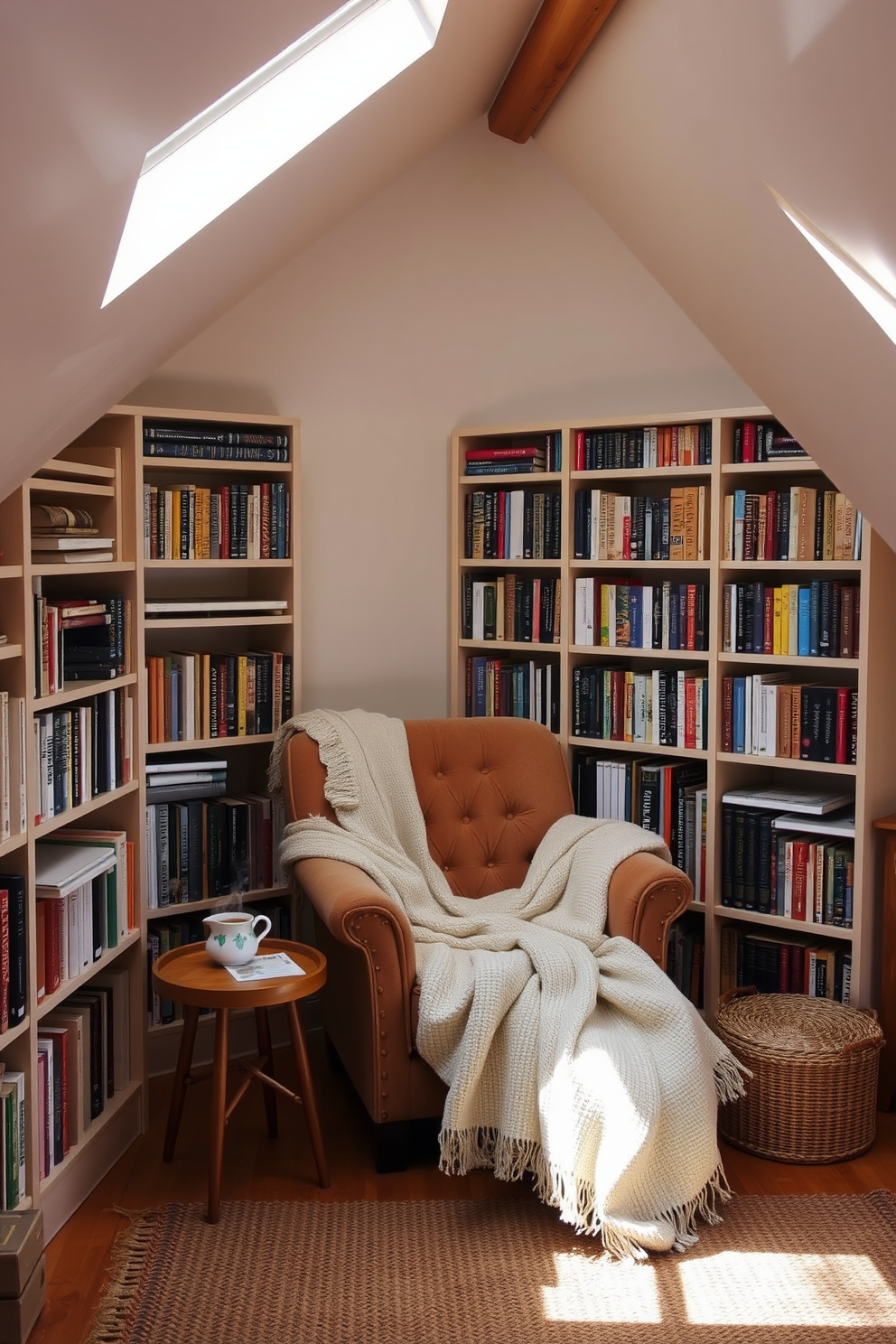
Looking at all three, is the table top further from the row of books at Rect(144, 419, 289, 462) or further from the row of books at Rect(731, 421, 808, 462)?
the row of books at Rect(731, 421, 808, 462)

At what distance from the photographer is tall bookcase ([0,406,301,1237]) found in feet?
7.71

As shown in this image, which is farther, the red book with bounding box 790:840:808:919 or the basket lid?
the red book with bounding box 790:840:808:919

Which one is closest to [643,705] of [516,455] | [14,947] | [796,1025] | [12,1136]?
[516,455]

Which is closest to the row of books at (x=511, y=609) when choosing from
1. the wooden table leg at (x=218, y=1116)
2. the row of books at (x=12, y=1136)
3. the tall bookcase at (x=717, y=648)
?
the tall bookcase at (x=717, y=648)

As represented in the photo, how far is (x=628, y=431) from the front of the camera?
3.65 meters

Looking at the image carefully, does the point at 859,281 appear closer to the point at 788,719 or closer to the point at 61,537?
the point at 788,719

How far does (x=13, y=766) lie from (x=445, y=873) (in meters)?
1.44

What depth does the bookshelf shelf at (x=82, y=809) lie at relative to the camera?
8.03 ft

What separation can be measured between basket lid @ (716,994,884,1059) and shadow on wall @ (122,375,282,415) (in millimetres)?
2185

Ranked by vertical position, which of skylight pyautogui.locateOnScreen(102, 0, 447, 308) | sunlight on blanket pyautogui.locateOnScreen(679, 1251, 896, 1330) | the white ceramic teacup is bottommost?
sunlight on blanket pyautogui.locateOnScreen(679, 1251, 896, 1330)

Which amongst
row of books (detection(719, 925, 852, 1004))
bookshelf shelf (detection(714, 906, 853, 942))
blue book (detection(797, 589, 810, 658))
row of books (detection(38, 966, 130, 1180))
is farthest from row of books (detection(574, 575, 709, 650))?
row of books (detection(38, 966, 130, 1180))

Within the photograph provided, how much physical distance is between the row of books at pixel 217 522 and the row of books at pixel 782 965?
69.5 inches

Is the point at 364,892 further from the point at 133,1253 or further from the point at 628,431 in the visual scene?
the point at 628,431

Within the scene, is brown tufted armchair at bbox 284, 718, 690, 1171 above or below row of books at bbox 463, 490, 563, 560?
below
